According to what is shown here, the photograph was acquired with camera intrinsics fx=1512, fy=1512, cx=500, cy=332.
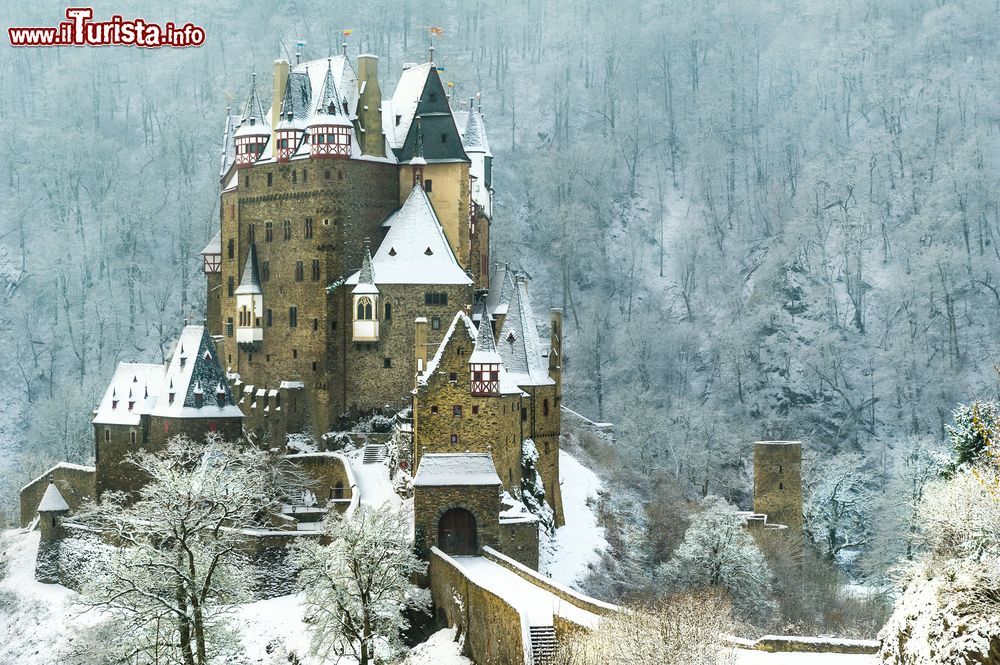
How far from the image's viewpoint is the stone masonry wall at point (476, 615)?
3619 centimetres

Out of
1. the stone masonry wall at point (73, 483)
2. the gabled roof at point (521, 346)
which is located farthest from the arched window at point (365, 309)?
the stone masonry wall at point (73, 483)

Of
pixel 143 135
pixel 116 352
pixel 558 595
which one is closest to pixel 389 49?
pixel 143 135

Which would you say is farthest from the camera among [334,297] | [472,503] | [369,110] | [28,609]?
[369,110]

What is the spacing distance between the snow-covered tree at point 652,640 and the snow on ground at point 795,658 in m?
0.69

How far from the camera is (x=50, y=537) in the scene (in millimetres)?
56594

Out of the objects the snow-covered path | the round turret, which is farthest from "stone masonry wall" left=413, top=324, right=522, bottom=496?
the round turret

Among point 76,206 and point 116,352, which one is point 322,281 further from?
point 76,206

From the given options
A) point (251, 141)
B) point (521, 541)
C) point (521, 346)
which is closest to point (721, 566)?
point (521, 346)

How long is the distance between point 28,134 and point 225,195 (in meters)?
67.4

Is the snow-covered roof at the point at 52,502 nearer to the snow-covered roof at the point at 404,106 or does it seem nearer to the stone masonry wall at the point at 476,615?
the stone masonry wall at the point at 476,615

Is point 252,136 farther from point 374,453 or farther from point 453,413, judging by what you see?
point 453,413

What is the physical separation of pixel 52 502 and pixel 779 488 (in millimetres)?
30883

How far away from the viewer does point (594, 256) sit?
116 meters

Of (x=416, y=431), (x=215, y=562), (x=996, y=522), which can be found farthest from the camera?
(x=416, y=431)
